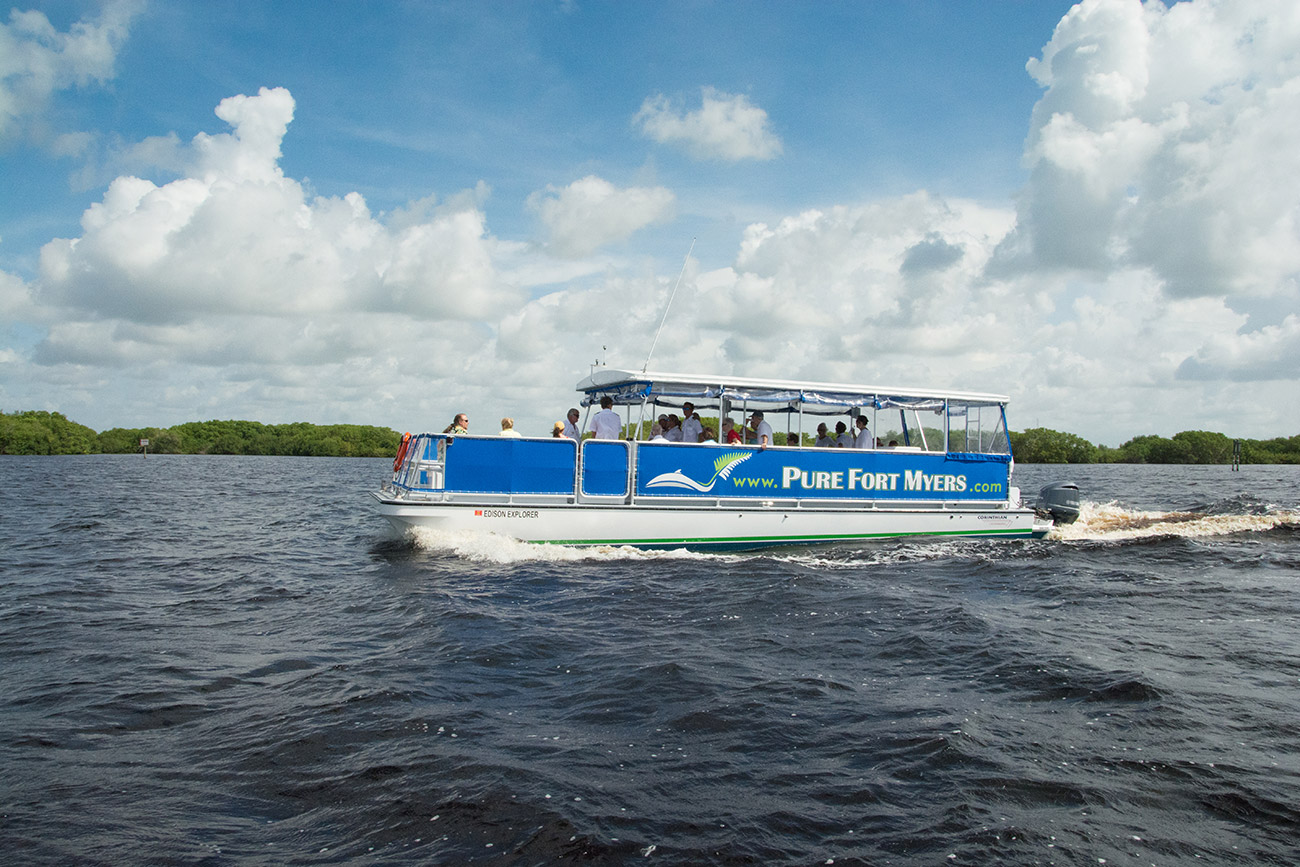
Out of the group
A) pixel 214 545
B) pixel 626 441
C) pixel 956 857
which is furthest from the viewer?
pixel 214 545

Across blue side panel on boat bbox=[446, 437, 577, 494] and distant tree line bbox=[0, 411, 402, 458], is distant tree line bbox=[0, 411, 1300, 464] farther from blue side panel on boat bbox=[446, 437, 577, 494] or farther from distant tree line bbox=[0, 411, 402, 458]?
blue side panel on boat bbox=[446, 437, 577, 494]

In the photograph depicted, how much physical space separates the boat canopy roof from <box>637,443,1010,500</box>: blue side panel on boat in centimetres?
126

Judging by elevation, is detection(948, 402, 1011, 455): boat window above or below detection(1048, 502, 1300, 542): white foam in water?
above

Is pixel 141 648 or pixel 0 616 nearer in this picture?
pixel 141 648

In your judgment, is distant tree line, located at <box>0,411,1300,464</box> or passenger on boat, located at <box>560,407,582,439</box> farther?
distant tree line, located at <box>0,411,1300,464</box>

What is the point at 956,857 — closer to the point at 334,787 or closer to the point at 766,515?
the point at 334,787

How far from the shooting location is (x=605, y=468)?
15.8 metres

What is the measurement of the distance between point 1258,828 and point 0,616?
14544 mm

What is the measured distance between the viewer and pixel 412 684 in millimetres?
7824

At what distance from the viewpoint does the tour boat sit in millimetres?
15141

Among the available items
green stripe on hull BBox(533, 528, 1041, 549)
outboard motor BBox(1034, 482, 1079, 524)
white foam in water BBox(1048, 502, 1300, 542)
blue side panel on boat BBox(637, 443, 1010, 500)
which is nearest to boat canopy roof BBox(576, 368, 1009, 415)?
blue side panel on boat BBox(637, 443, 1010, 500)

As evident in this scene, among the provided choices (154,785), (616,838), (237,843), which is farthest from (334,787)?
(616,838)

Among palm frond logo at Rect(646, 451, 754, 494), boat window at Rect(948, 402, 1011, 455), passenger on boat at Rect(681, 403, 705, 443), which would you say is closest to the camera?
palm frond logo at Rect(646, 451, 754, 494)

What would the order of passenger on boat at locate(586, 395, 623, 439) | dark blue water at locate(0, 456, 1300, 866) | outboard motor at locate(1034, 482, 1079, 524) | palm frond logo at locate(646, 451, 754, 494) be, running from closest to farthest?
1. dark blue water at locate(0, 456, 1300, 866)
2. palm frond logo at locate(646, 451, 754, 494)
3. passenger on boat at locate(586, 395, 623, 439)
4. outboard motor at locate(1034, 482, 1079, 524)
